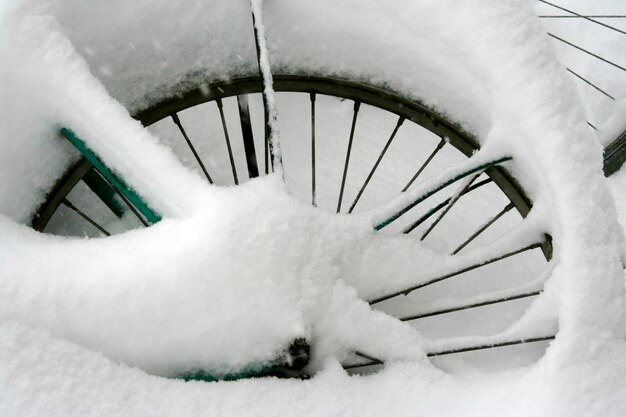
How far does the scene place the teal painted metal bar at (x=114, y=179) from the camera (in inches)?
54.3

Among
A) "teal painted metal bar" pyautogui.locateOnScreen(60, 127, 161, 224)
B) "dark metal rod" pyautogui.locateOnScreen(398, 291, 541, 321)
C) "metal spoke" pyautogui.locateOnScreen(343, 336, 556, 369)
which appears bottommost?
"metal spoke" pyautogui.locateOnScreen(343, 336, 556, 369)

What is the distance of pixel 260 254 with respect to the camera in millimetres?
1194

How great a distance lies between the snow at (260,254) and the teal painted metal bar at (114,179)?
0.03 metres

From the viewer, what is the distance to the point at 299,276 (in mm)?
1249

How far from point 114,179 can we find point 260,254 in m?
0.53

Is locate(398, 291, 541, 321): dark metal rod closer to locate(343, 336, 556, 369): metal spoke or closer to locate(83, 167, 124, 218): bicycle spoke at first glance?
locate(343, 336, 556, 369): metal spoke

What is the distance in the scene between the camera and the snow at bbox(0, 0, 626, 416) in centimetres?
109

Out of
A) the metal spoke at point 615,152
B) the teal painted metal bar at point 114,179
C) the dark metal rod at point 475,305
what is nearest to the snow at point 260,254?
the teal painted metal bar at point 114,179

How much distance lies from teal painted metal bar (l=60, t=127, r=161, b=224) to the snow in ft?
0.08

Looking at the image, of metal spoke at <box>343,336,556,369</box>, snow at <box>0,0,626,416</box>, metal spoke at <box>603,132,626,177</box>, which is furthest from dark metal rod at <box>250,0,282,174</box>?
metal spoke at <box>603,132,626,177</box>

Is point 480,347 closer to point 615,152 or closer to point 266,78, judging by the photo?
point 266,78

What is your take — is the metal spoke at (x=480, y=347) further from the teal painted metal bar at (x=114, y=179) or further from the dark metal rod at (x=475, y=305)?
the teal painted metal bar at (x=114, y=179)

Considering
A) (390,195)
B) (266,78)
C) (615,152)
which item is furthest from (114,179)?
(615,152)

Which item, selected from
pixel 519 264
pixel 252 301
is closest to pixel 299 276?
pixel 252 301
